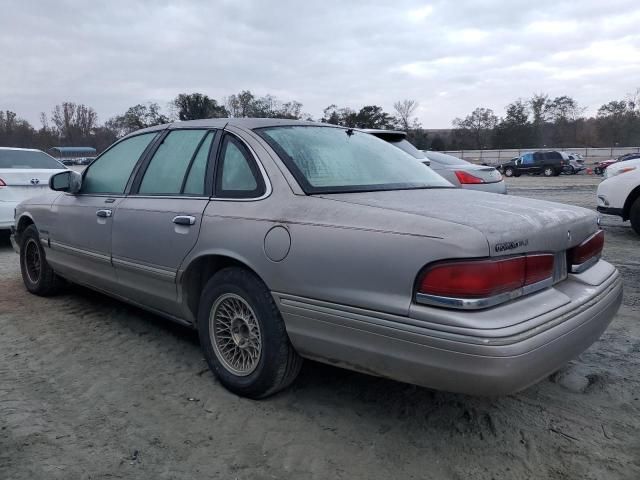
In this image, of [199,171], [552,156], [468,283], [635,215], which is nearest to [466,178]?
[635,215]

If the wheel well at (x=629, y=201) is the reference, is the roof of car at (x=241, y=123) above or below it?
above

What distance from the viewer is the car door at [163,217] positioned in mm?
3152

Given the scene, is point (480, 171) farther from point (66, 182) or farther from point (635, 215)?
point (66, 182)

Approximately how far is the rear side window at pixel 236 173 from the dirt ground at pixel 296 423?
1.13 m

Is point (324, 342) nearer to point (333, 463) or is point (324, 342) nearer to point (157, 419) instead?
point (333, 463)

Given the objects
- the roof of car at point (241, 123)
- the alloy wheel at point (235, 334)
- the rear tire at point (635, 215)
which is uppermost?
the roof of car at point (241, 123)

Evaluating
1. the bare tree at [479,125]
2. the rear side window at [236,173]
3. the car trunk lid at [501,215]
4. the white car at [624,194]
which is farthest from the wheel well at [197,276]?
the bare tree at [479,125]

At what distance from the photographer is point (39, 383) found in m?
3.10

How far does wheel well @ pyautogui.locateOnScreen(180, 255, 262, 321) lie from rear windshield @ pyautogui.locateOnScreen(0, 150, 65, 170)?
20.9ft

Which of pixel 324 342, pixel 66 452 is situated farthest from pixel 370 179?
pixel 66 452

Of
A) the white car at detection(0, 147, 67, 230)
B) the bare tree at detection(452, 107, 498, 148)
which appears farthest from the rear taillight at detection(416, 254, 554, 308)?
the bare tree at detection(452, 107, 498, 148)

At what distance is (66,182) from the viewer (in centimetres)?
421

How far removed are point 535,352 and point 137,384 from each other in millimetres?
2195

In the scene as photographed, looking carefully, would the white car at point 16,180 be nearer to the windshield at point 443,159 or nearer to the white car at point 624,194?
the windshield at point 443,159
